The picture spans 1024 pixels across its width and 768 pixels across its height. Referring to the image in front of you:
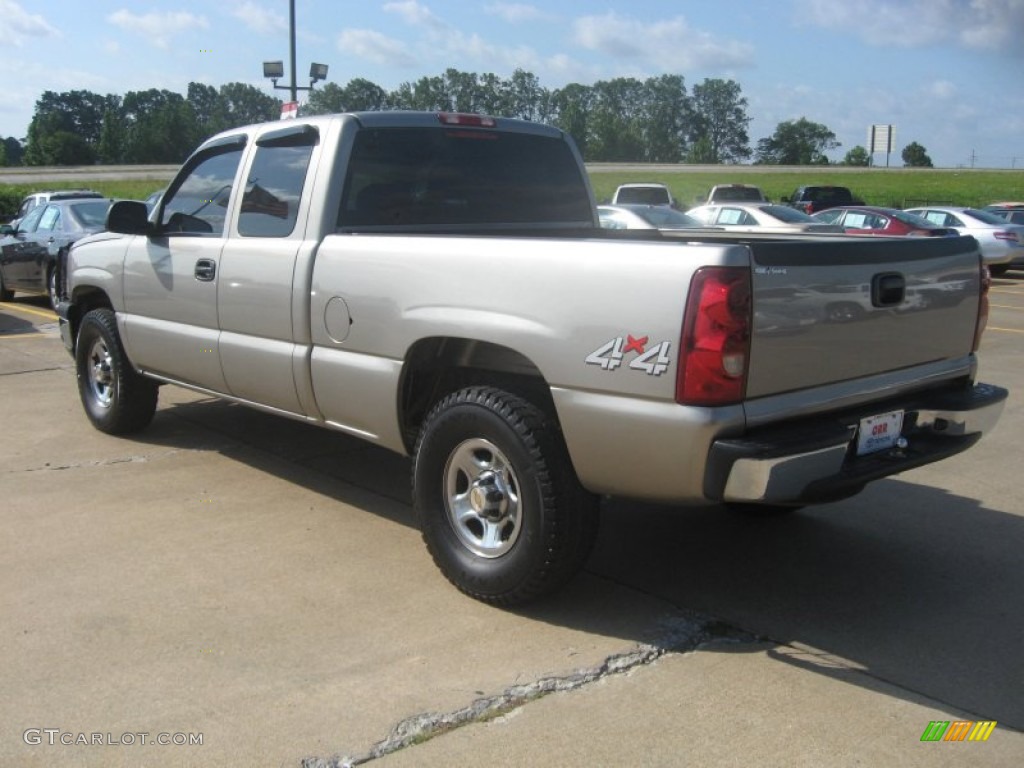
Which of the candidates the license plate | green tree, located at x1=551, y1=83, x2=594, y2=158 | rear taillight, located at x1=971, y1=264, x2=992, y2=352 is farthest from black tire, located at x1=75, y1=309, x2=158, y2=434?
green tree, located at x1=551, y1=83, x2=594, y2=158

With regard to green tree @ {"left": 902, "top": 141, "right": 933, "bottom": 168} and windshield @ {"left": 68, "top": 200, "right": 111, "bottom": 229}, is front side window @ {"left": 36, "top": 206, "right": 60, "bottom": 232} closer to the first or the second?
windshield @ {"left": 68, "top": 200, "right": 111, "bottom": 229}

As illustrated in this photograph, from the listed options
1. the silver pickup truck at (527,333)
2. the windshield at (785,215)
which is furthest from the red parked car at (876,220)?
the silver pickup truck at (527,333)

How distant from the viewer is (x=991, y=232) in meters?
21.9

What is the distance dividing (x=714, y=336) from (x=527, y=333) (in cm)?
76

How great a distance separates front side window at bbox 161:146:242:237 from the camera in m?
5.74

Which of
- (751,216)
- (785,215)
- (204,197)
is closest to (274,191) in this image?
(204,197)

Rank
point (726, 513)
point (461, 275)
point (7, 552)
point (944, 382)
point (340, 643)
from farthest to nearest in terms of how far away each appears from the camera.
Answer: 1. point (726, 513)
2. point (7, 552)
3. point (944, 382)
4. point (461, 275)
5. point (340, 643)

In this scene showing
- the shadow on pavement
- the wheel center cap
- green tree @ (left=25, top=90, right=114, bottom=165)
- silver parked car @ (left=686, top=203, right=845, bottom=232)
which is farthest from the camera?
green tree @ (left=25, top=90, right=114, bottom=165)

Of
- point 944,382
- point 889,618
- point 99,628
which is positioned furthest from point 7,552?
point 944,382

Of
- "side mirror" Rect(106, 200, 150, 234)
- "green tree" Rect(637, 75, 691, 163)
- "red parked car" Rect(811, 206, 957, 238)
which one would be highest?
"green tree" Rect(637, 75, 691, 163)

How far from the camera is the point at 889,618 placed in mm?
4098

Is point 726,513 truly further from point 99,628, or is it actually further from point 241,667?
point 99,628

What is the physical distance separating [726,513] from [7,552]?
3.51 m

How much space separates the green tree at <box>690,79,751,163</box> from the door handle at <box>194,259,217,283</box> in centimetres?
12294
